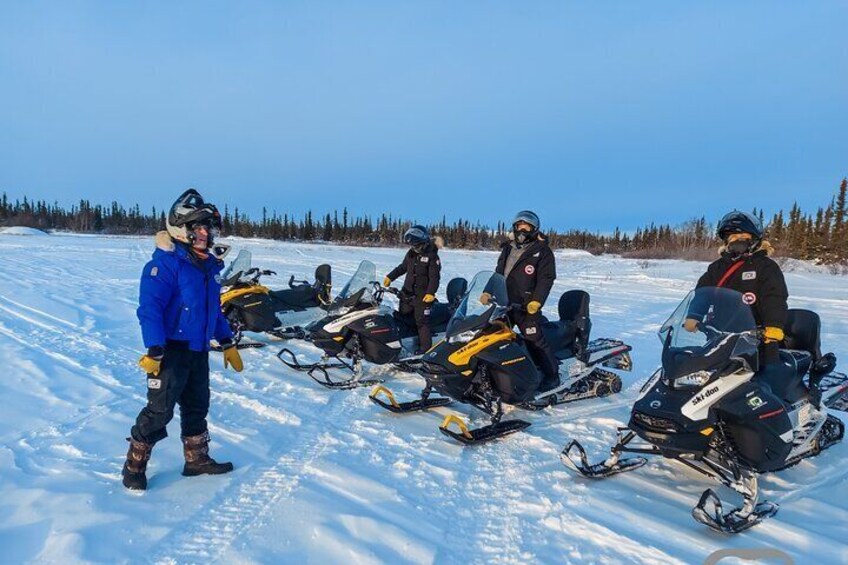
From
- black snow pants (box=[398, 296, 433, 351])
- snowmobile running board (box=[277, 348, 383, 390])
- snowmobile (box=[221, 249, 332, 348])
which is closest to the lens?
snowmobile running board (box=[277, 348, 383, 390])

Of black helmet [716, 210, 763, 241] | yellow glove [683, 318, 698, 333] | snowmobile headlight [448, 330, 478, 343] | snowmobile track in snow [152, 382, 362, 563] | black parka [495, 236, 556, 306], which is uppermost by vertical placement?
black helmet [716, 210, 763, 241]

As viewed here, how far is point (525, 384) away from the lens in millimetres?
4656

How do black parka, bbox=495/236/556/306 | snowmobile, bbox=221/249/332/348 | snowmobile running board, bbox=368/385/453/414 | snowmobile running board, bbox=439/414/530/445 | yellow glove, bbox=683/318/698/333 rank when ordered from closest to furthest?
yellow glove, bbox=683/318/698/333
snowmobile running board, bbox=439/414/530/445
snowmobile running board, bbox=368/385/453/414
black parka, bbox=495/236/556/306
snowmobile, bbox=221/249/332/348

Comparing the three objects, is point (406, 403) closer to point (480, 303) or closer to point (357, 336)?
point (480, 303)

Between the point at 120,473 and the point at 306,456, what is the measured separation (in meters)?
1.19

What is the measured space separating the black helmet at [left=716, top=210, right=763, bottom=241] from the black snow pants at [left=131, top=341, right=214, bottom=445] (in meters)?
4.07

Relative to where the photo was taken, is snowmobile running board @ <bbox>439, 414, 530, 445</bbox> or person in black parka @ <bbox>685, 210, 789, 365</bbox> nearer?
person in black parka @ <bbox>685, 210, 789, 365</bbox>

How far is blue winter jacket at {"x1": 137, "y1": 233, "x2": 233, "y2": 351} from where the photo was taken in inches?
131

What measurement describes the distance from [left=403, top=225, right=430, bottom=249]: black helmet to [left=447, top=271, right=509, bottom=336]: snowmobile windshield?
1.86m

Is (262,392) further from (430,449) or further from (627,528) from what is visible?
(627,528)

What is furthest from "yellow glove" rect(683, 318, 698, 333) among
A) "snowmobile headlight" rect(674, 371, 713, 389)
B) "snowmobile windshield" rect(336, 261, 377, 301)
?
"snowmobile windshield" rect(336, 261, 377, 301)

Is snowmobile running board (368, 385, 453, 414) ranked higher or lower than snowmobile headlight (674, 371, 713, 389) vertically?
lower

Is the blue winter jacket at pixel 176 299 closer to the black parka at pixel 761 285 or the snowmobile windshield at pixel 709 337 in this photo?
the snowmobile windshield at pixel 709 337

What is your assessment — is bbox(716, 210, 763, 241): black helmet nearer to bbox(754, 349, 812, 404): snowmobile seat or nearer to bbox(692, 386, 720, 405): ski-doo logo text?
bbox(754, 349, 812, 404): snowmobile seat
